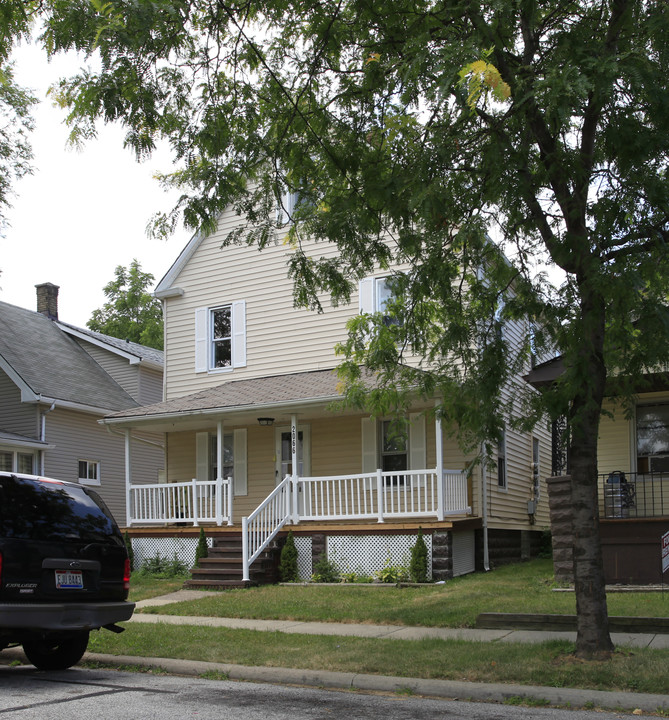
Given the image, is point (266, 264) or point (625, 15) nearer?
point (625, 15)

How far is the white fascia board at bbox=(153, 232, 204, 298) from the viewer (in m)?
21.5

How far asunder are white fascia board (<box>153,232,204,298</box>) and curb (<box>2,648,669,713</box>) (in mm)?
13446

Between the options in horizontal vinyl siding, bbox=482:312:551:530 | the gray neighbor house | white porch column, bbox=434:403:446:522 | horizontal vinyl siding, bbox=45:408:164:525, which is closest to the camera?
white porch column, bbox=434:403:446:522

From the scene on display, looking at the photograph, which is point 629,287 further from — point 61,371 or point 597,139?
point 61,371

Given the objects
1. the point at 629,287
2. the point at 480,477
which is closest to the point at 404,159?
the point at 629,287

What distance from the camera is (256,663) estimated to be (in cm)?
830

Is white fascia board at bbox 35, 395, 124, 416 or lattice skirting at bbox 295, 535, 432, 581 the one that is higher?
white fascia board at bbox 35, 395, 124, 416

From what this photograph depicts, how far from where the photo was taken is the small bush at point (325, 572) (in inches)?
614

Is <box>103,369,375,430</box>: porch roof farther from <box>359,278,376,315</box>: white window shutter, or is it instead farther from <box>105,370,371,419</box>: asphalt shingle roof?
<box>359,278,376,315</box>: white window shutter

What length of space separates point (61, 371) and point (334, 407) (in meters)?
16.2

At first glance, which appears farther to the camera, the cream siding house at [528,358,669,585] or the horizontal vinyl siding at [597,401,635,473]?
the horizontal vinyl siding at [597,401,635,473]

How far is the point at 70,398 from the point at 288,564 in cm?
1078

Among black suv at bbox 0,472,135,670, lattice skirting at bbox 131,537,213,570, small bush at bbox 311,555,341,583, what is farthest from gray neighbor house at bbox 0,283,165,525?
black suv at bbox 0,472,135,670

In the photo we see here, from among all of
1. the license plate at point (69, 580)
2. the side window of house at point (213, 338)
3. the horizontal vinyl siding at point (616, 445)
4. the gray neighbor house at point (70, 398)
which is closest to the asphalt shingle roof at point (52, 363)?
the gray neighbor house at point (70, 398)
